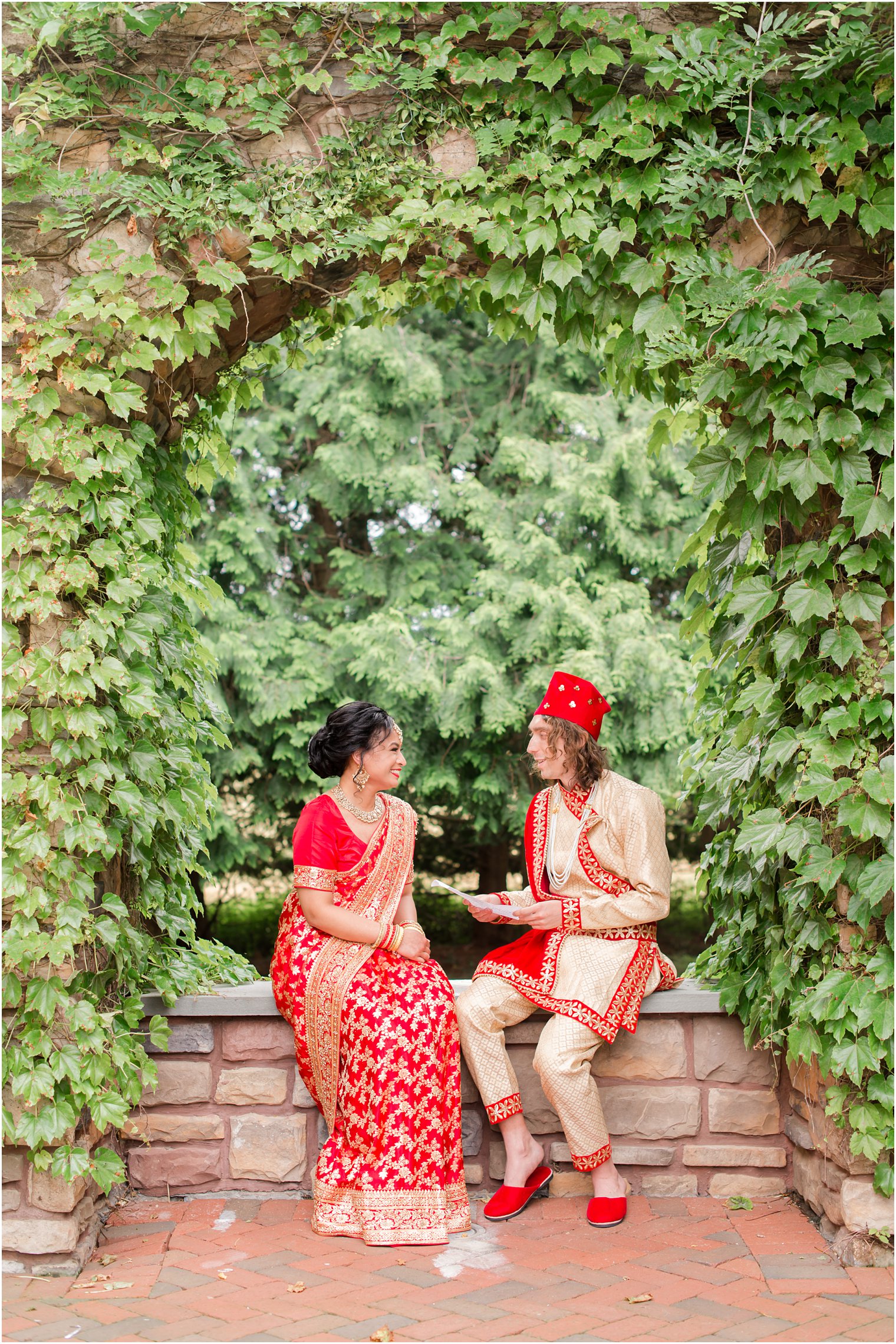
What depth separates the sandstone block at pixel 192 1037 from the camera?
3318 millimetres

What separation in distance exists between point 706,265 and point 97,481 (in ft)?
5.39

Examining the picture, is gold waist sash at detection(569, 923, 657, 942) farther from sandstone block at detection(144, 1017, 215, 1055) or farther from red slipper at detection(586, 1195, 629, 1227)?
sandstone block at detection(144, 1017, 215, 1055)

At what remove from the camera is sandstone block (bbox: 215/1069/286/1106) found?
10.8ft

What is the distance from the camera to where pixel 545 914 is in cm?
324

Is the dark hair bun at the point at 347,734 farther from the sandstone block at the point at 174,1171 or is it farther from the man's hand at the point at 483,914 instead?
the sandstone block at the point at 174,1171

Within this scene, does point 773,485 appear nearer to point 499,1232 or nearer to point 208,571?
point 499,1232

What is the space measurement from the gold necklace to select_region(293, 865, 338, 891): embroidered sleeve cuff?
0.64 feet

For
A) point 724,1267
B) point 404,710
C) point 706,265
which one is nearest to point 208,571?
point 404,710

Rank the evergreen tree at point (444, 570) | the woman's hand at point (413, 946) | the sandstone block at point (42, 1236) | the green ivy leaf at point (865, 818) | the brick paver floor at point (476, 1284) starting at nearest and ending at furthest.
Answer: the brick paver floor at point (476, 1284), the green ivy leaf at point (865, 818), the sandstone block at point (42, 1236), the woman's hand at point (413, 946), the evergreen tree at point (444, 570)

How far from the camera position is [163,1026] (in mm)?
3145

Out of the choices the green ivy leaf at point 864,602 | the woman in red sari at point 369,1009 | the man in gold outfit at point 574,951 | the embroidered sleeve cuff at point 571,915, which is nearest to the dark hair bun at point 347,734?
the woman in red sari at point 369,1009

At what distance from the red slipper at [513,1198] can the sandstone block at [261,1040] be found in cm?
70

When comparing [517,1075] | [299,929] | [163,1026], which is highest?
[299,929]

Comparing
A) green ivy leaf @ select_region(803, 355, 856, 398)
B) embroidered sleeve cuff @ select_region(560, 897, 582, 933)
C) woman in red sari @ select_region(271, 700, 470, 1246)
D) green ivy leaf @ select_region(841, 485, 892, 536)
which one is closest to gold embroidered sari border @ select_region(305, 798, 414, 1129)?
woman in red sari @ select_region(271, 700, 470, 1246)
